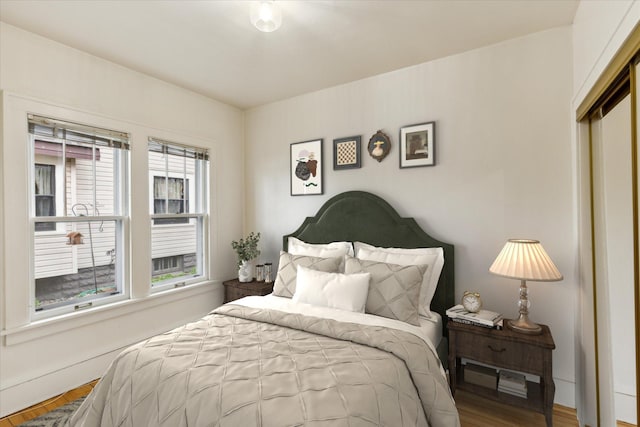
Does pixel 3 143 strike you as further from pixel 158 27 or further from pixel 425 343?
pixel 425 343

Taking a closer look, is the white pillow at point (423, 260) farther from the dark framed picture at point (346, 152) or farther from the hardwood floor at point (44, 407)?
the hardwood floor at point (44, 407)

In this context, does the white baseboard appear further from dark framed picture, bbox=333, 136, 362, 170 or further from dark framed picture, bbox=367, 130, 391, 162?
dark framed picture, bbox=367, 130, 391, 162

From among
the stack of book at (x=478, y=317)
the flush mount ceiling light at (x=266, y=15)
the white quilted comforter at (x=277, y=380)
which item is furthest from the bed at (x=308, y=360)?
the flush mount ceiling light at (x=266, y=15)

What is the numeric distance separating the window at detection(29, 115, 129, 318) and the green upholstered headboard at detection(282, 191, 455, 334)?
1711mm

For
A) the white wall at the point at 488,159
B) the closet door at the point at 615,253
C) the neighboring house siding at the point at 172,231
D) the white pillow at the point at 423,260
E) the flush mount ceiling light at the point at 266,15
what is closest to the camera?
the closet door at the point at 615,253

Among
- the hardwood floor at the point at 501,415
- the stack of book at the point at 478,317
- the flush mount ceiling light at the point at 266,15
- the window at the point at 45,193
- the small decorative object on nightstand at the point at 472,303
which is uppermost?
the flush mount ceiling light at the point at 266,15

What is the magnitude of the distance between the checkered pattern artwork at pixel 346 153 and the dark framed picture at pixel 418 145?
0.49 metres

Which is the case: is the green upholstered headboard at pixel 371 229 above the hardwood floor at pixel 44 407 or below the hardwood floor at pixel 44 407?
above

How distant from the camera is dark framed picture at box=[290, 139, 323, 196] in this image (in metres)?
3.39

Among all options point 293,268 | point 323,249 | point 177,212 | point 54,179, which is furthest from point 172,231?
point 323,249

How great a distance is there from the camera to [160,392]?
1.41 metres

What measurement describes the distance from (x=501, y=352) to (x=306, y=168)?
2.39m

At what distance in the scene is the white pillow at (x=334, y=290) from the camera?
229cm

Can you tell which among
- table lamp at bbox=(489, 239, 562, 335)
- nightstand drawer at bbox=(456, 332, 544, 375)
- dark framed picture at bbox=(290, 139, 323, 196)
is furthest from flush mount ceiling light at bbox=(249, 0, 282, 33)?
nightstand drawer at bbox=(456, 332, 544, 375)
